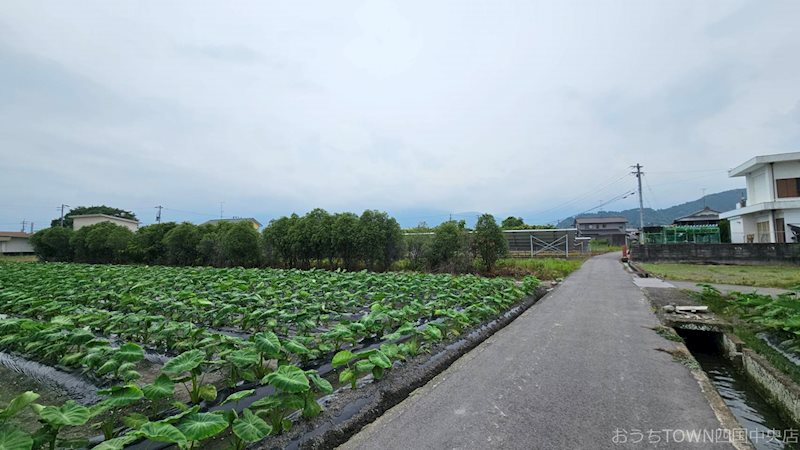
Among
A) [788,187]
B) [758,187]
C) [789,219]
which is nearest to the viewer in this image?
[789,219]

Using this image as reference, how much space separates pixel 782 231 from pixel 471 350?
2924 cm

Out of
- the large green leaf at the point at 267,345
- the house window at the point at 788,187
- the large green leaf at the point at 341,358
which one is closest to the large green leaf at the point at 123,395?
the large green leaf at the point at 267,345

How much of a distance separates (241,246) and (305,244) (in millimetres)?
A: 4847

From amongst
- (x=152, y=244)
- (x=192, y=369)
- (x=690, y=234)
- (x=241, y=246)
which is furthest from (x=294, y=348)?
(x=690, y=234)

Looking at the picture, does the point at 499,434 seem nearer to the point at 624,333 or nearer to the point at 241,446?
the point at 241,446

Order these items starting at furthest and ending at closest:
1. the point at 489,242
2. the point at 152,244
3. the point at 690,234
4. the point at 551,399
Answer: the point at 690,234 < the point at 152,244 < the point at 489,242 < the point at 551,399

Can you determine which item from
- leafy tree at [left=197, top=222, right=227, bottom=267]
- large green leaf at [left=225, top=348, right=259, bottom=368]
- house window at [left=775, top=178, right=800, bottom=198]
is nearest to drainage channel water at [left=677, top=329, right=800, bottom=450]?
large green leaf at [left=225, top=348, right=259, bottom=368]

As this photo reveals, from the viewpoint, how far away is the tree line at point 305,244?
19141 millimetres

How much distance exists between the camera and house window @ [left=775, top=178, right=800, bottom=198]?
23375mm

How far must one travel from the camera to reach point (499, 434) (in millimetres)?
3270

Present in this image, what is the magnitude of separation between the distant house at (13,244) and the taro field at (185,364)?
176ft

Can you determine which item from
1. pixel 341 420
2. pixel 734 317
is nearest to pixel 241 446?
pixel 341 420

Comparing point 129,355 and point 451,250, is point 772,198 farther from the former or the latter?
point 129,355

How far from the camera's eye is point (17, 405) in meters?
2.45
